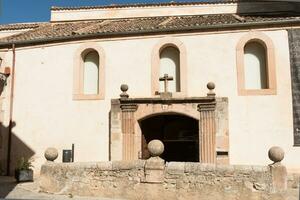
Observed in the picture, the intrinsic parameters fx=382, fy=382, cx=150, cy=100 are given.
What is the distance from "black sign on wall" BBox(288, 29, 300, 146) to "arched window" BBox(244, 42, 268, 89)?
2.61ft

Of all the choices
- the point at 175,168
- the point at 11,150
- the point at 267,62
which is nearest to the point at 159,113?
the point at 175,168

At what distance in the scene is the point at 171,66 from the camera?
12078 mm

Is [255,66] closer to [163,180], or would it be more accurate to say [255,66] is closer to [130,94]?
[130,94]

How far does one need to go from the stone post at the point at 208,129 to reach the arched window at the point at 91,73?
145 inches

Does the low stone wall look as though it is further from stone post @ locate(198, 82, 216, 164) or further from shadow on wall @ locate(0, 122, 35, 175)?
shadow on wall @ locate(0, 122, 35, 175)


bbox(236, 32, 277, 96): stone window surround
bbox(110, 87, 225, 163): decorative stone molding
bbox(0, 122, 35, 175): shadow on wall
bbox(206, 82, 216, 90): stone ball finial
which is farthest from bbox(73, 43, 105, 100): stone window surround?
bbox(236, 32, 277, 96): stone window surround

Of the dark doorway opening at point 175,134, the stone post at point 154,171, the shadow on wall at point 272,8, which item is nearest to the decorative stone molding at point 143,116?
the dark doorway opening at point 175,134

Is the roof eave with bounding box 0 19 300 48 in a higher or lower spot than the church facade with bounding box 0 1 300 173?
higher

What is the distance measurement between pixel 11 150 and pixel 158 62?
5.62m

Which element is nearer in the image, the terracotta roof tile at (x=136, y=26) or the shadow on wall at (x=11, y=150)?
the terracotta roof tile at (x=136, y=26)

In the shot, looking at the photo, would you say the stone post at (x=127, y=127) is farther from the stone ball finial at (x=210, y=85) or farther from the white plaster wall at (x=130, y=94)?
the stone ball finial at (x=210, y=85)

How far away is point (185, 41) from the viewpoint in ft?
38.7

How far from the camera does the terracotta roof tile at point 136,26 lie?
37.8 ft

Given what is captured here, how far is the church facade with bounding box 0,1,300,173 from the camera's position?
10.9 metres
